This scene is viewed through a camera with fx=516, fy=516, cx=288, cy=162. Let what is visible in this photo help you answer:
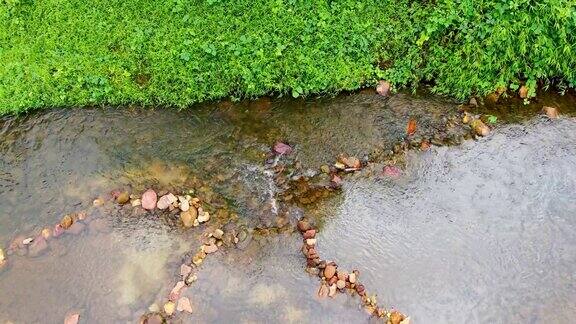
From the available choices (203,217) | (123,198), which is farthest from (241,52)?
(123,198)

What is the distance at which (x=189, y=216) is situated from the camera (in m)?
7.04

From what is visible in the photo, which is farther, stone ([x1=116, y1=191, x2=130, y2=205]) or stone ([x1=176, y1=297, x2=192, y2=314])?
stone ([x1=116, y1=191, x2=130, y2=205])

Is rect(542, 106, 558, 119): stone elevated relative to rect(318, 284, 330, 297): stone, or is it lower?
elevated

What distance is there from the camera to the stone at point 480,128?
776 cm

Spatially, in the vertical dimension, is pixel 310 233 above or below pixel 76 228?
above

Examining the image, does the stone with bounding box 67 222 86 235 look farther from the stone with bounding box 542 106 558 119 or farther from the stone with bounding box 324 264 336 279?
the stone with bounding box 542 106 558 119

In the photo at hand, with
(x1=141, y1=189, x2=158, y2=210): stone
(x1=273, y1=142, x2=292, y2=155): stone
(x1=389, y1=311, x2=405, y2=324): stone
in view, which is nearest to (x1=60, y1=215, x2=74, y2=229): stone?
(x1=141, y1=189, x2=158, y2=210): stone

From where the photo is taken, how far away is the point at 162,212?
7188 millimetres

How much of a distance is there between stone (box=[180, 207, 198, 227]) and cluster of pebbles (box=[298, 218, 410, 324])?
1.55 meters

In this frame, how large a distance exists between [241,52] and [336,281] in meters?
3.67

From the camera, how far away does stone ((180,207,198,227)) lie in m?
7.03

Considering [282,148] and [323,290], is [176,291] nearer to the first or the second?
[323,290]

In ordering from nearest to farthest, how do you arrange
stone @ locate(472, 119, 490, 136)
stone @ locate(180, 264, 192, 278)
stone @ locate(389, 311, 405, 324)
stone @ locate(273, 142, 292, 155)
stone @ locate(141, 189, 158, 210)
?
stone @ locate(389, 311, 405, 324), stone @ locate(180, 264, 192, 278), stone @ locate(141, 189, 158, 210), stone @ locate(273, 142, 292, 155), stone @ locate(472, 119, 490, 136)

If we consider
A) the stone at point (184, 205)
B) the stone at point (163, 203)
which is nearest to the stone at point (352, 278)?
the stone at point (184, 205)
